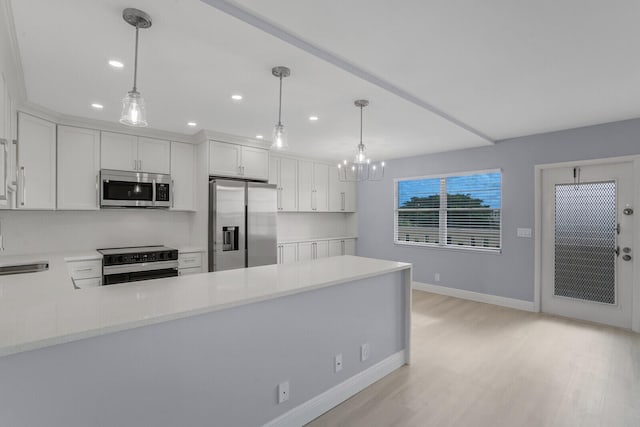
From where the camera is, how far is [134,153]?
4023 millimetres

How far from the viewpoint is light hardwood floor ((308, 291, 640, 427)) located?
2.12 meters

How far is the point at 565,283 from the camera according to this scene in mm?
4172

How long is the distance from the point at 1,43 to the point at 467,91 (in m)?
3.40

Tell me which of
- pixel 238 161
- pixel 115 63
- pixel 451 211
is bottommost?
pixel 451 211

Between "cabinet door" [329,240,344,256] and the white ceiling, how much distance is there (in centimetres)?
303

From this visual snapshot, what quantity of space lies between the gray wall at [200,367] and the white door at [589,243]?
3.26 m

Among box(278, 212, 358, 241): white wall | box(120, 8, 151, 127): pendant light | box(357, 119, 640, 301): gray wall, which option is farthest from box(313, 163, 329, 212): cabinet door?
box(120, 8, 151, 127): pendant light

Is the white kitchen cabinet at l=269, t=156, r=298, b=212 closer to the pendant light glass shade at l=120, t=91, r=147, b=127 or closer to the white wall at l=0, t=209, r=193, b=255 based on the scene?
the white wall at l=0, t=209, r=193, b=255

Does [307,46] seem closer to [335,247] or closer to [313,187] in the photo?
[313,187]

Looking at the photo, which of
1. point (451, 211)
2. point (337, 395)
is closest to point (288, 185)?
point (451, 211)

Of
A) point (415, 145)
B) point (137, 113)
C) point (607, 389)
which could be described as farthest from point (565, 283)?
point (137, 113)

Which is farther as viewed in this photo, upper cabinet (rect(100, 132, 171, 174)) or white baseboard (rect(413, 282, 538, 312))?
white baseboard (rect(413, 282, 538, 312))

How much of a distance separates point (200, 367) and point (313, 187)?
465cm

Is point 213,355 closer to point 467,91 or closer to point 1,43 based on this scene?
point 1,43
